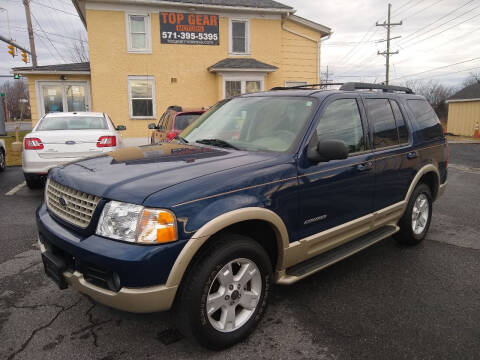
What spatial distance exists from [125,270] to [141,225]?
28 centimetres

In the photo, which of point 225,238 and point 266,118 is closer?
point 225,238

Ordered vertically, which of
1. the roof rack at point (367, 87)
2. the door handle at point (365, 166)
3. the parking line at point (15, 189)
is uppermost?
the roof rack at point (367, 87)

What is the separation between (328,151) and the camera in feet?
9.68

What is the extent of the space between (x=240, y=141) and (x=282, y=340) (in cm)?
175

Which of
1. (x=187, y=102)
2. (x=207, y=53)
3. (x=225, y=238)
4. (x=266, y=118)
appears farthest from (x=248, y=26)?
(x=225, y=238)

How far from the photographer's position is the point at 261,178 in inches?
108

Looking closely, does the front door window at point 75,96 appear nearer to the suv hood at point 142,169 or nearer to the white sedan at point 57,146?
the white sedan at point 57,146

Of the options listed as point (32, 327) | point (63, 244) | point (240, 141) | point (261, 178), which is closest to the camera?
point (63, 244)

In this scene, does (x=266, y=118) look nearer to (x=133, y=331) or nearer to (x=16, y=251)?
(x=133, y=331)

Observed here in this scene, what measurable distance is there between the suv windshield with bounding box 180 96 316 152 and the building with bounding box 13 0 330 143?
13.1 meters

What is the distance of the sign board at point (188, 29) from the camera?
1625 centimetres

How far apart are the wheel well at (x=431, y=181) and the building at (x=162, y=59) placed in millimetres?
12750

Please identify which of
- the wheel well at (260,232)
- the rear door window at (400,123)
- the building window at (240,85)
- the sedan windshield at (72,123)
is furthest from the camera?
the building window at (240,85)

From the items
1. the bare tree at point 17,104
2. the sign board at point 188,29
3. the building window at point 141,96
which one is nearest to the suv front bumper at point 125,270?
the building window at point 141,96
